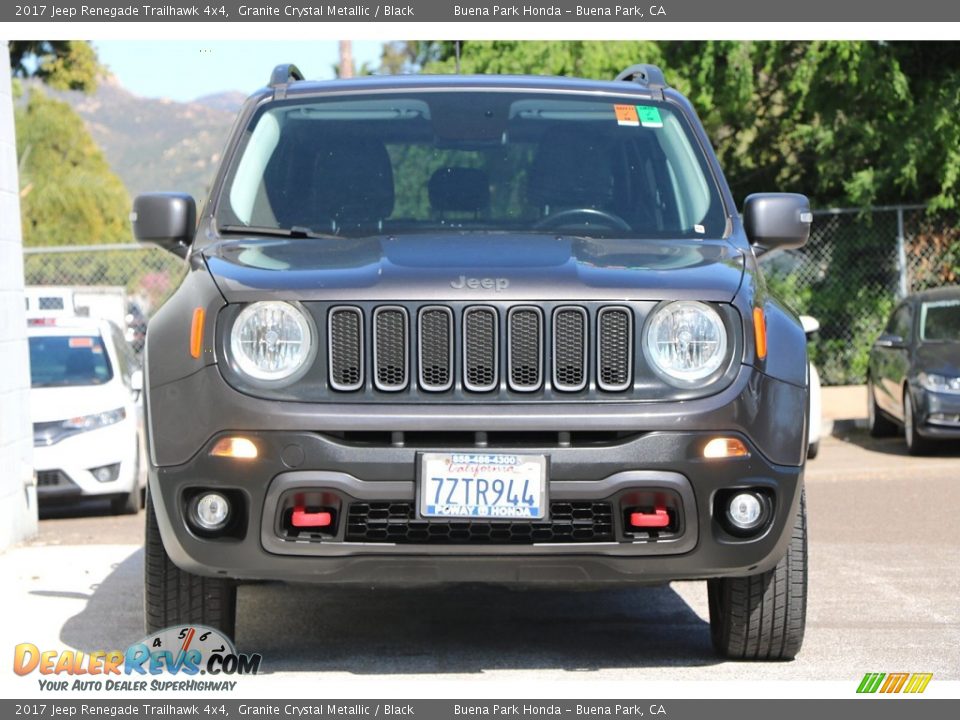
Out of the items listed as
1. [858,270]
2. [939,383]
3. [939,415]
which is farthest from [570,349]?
[858,270]

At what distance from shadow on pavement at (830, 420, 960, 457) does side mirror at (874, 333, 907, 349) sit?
0.96 meters

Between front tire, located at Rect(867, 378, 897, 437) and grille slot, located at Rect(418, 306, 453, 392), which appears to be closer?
grille slot, located at Rect(418, 306, 453, 392)

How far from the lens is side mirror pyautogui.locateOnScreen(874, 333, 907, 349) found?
15.5 metres

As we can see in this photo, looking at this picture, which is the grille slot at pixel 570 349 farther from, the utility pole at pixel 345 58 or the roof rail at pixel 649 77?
the utility pole at pixel 345 58

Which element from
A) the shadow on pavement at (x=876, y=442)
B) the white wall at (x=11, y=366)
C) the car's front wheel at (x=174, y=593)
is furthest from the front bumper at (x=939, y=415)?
the car's front wheel at (x=174, y=593)

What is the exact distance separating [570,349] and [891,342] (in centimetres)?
1089

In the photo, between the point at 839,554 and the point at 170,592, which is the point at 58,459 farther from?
the point at 170,592

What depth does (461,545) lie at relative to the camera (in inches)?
213

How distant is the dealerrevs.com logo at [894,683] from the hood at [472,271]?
55.0 inches

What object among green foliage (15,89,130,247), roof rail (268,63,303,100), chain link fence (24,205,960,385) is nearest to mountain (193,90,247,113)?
roof rail (268,63,303,100)

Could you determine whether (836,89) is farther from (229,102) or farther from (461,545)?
(461,545)

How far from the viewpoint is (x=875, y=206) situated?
Answer: 21016 millimetres

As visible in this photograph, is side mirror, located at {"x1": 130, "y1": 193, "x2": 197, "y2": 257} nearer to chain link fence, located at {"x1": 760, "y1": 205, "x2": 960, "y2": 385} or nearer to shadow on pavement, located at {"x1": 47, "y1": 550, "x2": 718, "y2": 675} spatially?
shadow on pavement, located at {"x1": 47, "y1": 550, "x2": 718, "y2": 675}

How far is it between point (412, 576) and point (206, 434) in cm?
80
